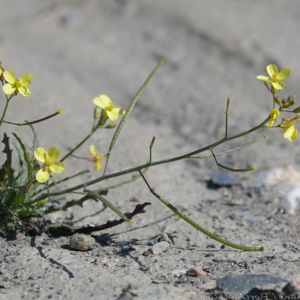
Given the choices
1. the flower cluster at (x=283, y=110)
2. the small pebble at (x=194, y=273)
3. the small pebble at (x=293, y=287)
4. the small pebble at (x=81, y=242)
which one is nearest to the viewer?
the small pebble at (x=293, y=287)

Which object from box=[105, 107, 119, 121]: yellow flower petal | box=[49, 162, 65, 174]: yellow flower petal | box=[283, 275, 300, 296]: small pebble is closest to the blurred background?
box=[105, 107, 119, 121]: yellow flower petal

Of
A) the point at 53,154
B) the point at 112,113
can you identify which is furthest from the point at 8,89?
the point at 112,113

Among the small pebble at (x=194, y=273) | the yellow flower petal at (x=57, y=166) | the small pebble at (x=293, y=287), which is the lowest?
the small pebble at (x=293, y=287)

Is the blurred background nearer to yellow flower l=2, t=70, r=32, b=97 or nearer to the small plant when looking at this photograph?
the small plant

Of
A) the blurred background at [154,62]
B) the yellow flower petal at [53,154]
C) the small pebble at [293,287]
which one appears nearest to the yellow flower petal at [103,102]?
the yellow flower petal at [53,154]

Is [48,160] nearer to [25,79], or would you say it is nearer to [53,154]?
[53,154]

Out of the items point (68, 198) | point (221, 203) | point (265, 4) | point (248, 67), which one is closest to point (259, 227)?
point (221, 203)

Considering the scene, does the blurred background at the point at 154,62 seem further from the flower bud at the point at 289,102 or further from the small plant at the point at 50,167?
the flower bud at the point at 289,102
